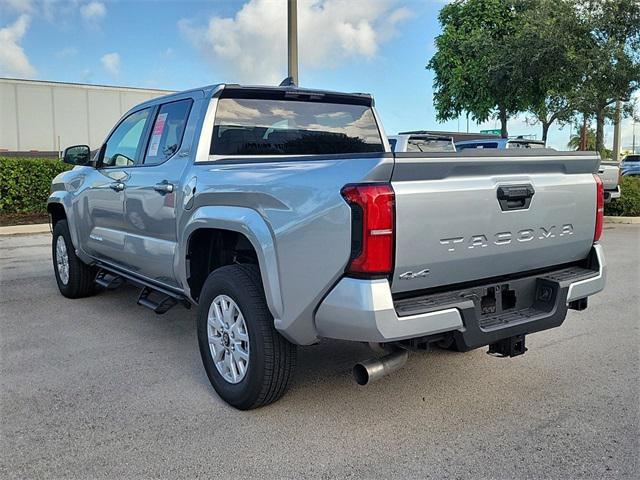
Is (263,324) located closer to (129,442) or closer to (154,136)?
(129,442)

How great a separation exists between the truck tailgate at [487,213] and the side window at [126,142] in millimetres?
2904

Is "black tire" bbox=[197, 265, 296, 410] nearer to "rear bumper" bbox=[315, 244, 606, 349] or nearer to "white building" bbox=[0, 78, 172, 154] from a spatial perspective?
"rear bumper" bbox=[315, 244, 606, 349]

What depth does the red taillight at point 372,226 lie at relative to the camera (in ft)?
8.96

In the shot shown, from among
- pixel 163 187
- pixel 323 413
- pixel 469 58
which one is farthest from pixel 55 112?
pixel 323 413

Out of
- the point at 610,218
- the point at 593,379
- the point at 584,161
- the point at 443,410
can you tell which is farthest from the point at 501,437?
the point at 610,218

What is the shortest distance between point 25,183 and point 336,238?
12604 millimetres

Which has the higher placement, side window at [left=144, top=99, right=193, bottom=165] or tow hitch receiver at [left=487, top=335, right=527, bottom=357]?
side window at [left=144, top=99, right=193, bottom=165]

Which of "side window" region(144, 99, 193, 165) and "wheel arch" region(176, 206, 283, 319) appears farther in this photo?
"side window" region(144, 99, 193, 165)

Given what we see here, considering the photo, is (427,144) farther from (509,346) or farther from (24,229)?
(509,346)

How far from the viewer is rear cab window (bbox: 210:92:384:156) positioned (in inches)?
169

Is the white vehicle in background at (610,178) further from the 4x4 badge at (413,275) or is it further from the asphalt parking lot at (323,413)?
the 4x4 badge at (413,275)

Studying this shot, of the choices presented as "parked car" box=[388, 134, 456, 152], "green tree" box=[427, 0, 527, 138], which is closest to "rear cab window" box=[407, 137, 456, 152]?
"parked car" box=[388, 134, 456, 152]

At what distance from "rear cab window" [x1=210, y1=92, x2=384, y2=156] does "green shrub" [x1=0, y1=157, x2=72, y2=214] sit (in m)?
10.5

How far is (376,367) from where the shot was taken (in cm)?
306
